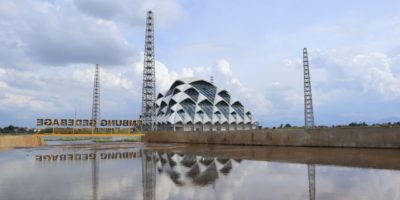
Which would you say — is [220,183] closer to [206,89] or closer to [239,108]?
[206,89]

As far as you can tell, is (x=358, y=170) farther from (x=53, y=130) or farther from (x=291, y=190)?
(x=53, y=130)

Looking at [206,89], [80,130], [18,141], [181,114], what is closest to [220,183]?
[18,141]

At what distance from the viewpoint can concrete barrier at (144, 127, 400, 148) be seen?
57.2 feet

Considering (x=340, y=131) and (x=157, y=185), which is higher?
(x=340, y=131)

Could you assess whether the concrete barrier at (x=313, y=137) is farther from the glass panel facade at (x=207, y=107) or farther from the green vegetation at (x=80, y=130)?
the glass panel facade at (x=207, y=107)

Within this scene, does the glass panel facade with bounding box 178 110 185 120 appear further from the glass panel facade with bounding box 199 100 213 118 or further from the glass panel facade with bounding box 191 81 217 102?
the glass panel facade with bounding box 191 81 217 102

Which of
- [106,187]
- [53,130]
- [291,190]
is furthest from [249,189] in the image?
[53,130]

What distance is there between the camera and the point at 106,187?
868 centimetres

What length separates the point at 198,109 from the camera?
101875 mm

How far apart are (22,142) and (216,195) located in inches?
1306

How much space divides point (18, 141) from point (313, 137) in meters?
26.9

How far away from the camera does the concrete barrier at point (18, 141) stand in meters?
33.3

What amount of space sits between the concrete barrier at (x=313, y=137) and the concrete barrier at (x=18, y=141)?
16528 millimetres

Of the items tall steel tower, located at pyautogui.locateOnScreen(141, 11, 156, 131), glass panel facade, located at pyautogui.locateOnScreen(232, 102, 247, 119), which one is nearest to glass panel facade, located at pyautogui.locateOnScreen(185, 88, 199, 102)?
glass panel facade, located at pyautogui.locateOnScreen(232, 102, 247, 119)
